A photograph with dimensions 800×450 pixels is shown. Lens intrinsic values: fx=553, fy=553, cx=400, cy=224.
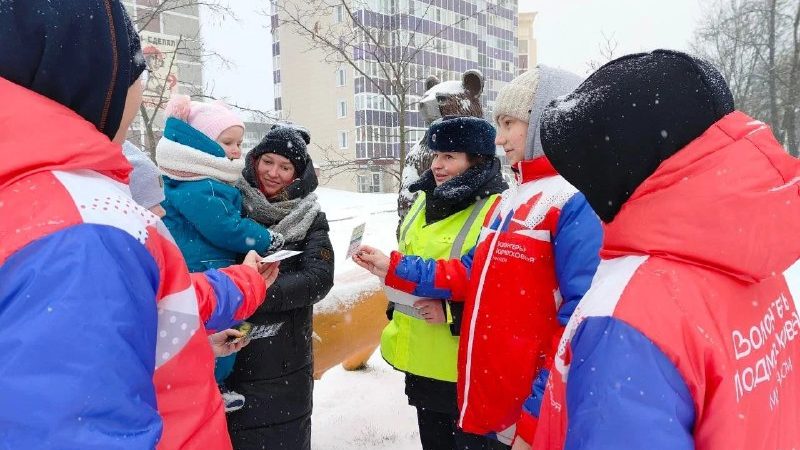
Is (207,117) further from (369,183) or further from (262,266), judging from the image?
(369,183)

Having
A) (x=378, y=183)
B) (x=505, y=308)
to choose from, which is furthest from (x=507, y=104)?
(x=378, y=183)

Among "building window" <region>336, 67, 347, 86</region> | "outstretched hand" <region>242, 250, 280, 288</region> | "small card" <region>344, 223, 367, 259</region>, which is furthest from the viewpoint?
"building window" <region>336, 67, 347, 86</region>

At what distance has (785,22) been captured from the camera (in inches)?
657

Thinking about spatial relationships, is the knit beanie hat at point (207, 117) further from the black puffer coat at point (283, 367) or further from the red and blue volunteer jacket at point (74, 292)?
the red and blue volunteer jacket at point (74, 292)

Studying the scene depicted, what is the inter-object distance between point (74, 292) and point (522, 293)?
146cm

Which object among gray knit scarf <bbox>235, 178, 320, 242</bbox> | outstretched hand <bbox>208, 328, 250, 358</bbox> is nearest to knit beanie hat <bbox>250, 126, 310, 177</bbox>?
gray knit scarf <bbox>235, 178, 320, 242</bbox>

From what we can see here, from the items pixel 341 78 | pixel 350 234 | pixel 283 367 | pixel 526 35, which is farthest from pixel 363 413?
pixel 526 35

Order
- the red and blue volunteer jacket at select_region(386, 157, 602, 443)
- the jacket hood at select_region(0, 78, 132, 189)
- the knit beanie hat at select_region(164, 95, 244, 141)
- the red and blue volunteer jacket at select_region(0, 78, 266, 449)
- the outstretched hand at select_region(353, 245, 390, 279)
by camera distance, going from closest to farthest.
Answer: the red and blue volunteer jacket at select_region(0, 78, 266, 449)
the jacket hood at select_region(0, 78, 132, 189)
the red and blue volunteer jacket at select_region(386, 157, 602, 443)
the outstretched hand at select_region(353, 245, 390, 279)
the knit beanie hat at select_region(164, 95, 244, 141)

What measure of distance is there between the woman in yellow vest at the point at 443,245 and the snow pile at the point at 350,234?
472 millimetres

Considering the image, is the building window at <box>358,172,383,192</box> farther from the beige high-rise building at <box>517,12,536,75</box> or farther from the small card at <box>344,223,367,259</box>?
the beige high-rise building at <box>517,12,536,75</box>

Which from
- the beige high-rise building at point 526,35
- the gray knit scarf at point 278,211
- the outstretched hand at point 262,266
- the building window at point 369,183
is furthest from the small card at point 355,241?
the beige high-rise building at point 526,35

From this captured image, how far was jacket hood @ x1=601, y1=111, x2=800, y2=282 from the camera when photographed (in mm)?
924

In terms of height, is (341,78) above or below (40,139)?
above

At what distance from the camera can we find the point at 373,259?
8.48 feet
